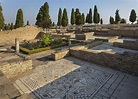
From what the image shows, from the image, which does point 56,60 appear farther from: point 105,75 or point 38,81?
point 105,75

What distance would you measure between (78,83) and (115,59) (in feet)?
10.0

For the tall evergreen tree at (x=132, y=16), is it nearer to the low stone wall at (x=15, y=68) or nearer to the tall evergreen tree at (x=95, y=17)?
the tall evergreen tree at (x=95, y=17)

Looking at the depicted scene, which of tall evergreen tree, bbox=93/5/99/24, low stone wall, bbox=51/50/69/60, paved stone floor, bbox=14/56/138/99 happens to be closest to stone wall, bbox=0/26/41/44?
low stone wall, bbox=51/50/69/60

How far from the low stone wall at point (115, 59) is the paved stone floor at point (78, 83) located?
1.36ft

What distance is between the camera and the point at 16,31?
63.8 feet

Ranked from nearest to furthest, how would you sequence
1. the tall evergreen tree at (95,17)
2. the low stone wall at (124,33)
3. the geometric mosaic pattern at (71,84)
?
the geometric mosaic pattern at (71,84) < the low stone wall at (124,33) < the tall evergreen tree at (95,17)

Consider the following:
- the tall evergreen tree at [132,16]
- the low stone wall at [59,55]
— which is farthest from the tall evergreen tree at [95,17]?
the low stone wall at [59,55]

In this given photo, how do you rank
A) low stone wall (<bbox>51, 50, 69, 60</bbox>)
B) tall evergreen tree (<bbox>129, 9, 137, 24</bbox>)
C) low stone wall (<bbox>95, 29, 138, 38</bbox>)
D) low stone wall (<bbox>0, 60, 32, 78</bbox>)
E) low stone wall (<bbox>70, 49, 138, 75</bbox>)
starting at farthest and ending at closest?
tall evergreen tree (<bbox>129, 9, 137, 24</bbox>) → low stone wall (<bbox>95, 29, 138, 38</bbox>) → low stone wall (<bbox>51, 50, 69, 60</bbox>) → low stone wall (<bbox>70, 49, 138, 75</bbox>) → low stone wall (<bbox>0, 60, 32, 78</bbox>)

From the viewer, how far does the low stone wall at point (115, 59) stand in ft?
22.6

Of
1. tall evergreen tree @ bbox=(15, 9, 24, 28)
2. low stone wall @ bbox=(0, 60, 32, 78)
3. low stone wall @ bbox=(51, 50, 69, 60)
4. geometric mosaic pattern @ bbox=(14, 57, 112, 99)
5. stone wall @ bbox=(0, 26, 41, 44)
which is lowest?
geometric mosaic pattern @ bbox=(14, 57, 112, 99)

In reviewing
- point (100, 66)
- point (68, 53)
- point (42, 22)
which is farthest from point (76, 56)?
point (42, 22)

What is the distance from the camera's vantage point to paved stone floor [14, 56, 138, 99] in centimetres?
489

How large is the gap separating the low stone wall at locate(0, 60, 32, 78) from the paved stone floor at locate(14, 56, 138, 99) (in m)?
0.64

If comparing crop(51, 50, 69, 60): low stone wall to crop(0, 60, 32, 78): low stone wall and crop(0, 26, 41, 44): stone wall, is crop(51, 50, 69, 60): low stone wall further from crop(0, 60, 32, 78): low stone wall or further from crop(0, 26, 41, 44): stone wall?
crop(0, 26, 41, 44): stone wall
